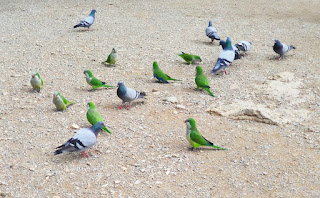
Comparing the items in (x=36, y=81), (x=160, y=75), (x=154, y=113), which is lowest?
(x=154, y=113)

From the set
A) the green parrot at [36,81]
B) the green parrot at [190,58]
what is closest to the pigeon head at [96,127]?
the green parrot at [36,81]

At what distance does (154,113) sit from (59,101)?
1.55 metres

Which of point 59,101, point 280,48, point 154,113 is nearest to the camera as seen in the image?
point 59,101

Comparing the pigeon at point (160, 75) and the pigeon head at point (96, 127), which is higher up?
the pigeon head at point (96, 127)

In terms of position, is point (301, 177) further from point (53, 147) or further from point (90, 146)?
Answer: point (53, 147)

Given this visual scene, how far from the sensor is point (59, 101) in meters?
6.35

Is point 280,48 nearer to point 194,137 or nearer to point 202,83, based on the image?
point 202,83

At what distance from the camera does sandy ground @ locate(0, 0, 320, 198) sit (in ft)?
15.9

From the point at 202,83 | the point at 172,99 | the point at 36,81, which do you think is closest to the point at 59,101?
the point at 36,81

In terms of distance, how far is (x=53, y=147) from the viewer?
551 centimetres

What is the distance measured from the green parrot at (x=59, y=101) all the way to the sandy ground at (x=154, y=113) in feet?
0.43

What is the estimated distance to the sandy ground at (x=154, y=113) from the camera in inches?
190

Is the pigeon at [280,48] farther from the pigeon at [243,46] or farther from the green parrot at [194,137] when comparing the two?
the green parrot at [194,137]

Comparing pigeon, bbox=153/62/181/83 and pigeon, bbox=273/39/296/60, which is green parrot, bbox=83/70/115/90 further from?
pigeon, bbox=273/39/296/60
